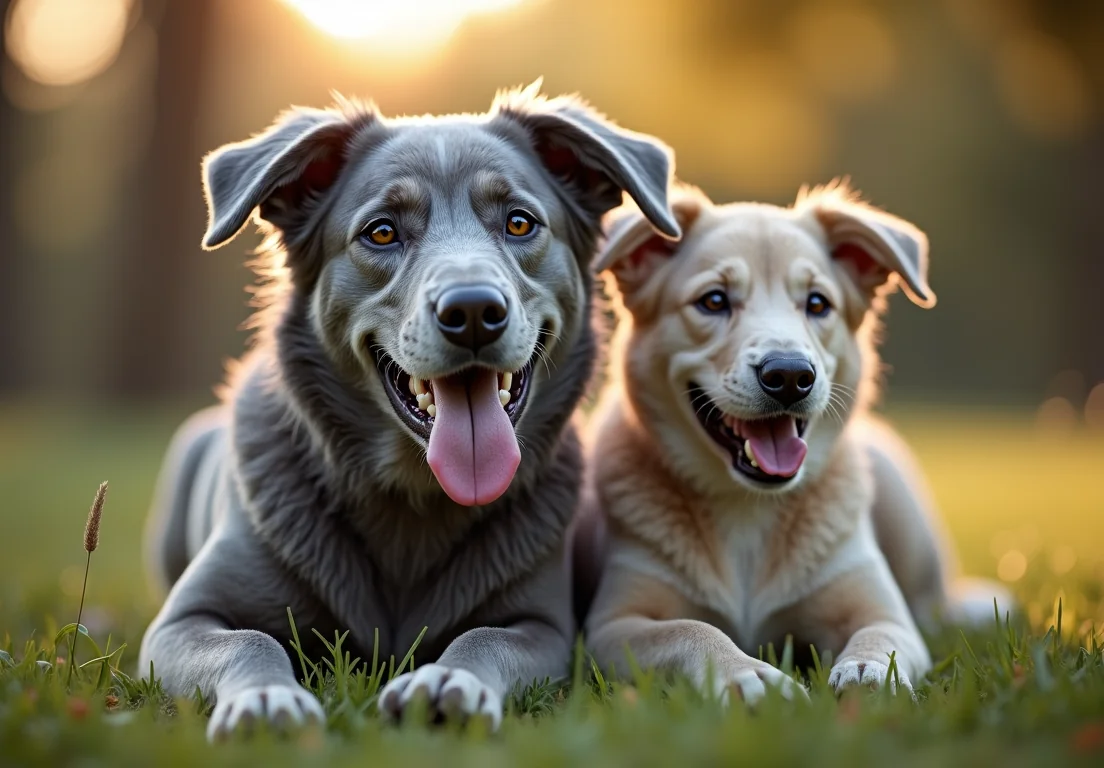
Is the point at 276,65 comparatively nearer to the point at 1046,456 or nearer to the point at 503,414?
the point at 1046,456

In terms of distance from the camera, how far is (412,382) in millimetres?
3551

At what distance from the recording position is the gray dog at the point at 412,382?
341 cm

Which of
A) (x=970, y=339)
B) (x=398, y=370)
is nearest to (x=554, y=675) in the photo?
(x=398, y=370)

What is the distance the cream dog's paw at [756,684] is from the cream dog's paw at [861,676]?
24 cm

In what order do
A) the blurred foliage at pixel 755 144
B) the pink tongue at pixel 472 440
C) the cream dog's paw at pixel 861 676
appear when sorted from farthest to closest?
1. the blurred foliage at pixel 755 144
2. the pink tongue at pixel 472 440
3. the cream dog's paw at pixel 861 676

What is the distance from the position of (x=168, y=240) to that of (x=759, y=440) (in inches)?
643

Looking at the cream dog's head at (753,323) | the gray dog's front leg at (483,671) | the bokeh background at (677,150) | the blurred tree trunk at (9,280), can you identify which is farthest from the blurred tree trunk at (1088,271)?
the gray dog's front leg at (483,671)

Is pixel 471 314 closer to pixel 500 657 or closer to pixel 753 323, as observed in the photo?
pixel 500 657

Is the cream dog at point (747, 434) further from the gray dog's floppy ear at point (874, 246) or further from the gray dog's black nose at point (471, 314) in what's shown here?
the gray dog's black nose at point (471, 314)

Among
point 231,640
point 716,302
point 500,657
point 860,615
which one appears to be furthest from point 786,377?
point 231,640

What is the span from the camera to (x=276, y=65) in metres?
21.3

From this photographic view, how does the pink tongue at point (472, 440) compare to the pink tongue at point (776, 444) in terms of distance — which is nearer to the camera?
the pink tongue at point (472, 440)

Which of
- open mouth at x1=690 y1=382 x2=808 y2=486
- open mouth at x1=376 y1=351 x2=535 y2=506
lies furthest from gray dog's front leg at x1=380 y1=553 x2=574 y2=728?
open mouth at x1=690 y1=382 x2=808 y2=486

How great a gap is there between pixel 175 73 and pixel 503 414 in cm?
1613
